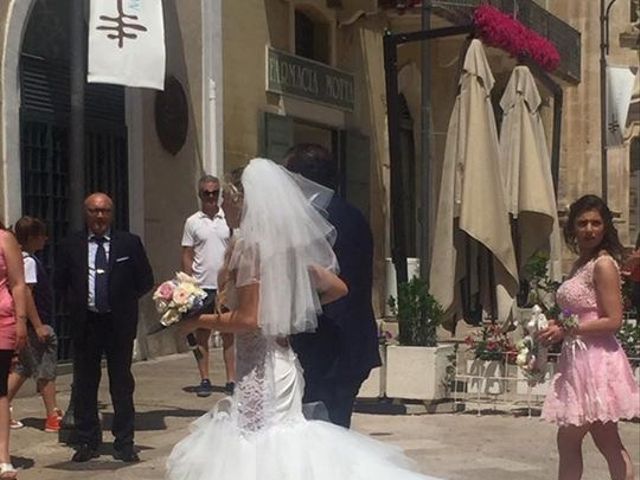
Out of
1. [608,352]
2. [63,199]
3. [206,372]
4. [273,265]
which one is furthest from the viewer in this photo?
[63,199]

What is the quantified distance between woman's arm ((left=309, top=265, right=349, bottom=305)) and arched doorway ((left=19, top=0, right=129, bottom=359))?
6.62 meters

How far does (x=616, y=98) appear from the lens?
2612cm

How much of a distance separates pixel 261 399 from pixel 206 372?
582 cm

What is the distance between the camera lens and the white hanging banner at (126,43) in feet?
33.7

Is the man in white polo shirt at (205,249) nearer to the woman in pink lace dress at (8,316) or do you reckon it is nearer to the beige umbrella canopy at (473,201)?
the beige umbrella canopy at (473,201)

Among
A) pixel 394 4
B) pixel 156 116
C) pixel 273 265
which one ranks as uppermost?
pixel 394 4

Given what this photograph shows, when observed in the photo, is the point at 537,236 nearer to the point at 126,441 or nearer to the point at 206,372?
the point at 206,372

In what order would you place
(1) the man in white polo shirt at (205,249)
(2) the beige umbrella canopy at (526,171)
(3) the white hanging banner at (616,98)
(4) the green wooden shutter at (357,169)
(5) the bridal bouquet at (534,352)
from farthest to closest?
(3) the white hanging banner at (616,98), (4) the green wooden shutter at (357,169), (2) the beige umbrella canopy at (526,171), (1) the man in white polo shirt at (205,249), (5) the bridal bouquet at (534,352)

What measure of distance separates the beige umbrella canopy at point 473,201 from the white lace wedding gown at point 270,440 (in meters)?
6.26

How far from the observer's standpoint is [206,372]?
1073 cm

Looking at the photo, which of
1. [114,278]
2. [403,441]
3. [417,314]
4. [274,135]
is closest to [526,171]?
[417,314]

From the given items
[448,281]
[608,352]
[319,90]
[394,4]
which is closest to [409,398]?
[448,281]

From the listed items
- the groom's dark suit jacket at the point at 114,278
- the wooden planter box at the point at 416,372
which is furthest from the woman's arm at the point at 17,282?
the wooden planter box at the point at 416,372

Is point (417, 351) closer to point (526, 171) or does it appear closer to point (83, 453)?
point (526, 171)
